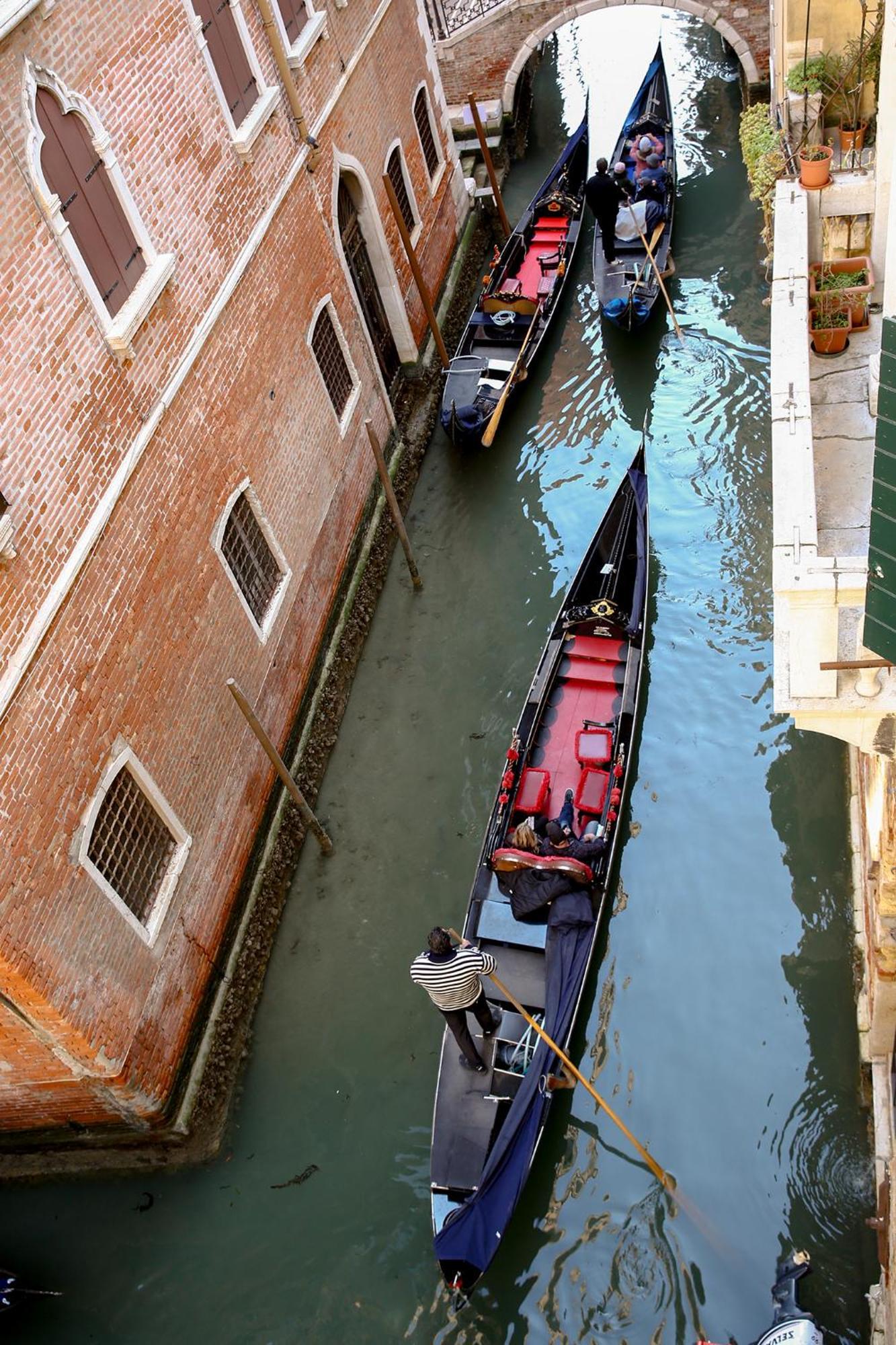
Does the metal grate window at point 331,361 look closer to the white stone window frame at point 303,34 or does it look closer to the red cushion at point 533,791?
the white stone window frame at point 303,34

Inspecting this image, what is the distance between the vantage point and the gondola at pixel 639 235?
39.9 ft

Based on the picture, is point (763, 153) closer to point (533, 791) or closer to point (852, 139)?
point (852, 139)

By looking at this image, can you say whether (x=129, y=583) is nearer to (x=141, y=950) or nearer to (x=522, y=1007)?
(x=141, y=950)

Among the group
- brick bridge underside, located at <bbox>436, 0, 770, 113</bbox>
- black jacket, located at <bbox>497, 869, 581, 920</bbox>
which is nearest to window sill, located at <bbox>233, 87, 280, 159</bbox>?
black jacket, located at <bbox>497, 869, 581, 920</bbox>

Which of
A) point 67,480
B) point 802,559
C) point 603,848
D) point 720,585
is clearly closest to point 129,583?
point 67,480

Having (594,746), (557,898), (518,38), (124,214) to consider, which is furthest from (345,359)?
(518,38)

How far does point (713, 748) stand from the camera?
27.4 feet

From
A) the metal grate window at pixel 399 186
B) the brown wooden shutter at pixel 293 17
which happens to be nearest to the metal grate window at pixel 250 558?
the brown wooden shutter at pixel 293 17

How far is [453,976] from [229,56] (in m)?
6.62

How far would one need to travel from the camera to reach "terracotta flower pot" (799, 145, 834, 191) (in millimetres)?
5734

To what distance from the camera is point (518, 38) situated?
1552cm

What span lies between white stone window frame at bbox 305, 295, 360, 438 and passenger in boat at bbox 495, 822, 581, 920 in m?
4.48

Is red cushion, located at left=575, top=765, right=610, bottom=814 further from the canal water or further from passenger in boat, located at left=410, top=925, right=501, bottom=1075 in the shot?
passenger in boat, located at left=410, top=925, right=501, bottom=1075

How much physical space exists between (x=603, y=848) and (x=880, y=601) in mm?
4008
